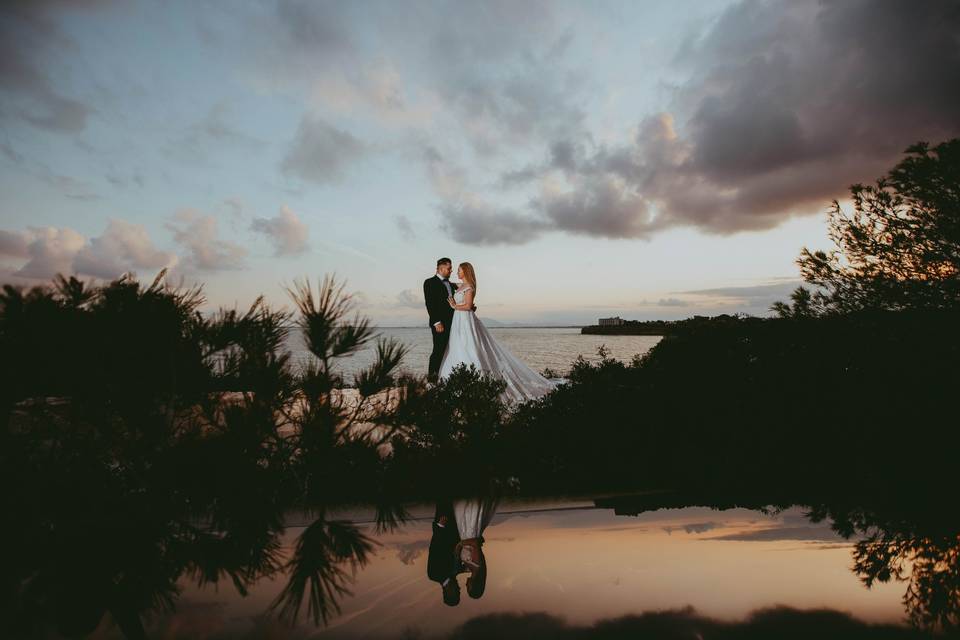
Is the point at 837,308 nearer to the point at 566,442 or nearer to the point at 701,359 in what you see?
the point at 701,359

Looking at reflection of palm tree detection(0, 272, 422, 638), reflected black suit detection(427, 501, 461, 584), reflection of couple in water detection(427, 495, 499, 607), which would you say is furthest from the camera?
reflected black suit detection(427, 501, 461, 584)

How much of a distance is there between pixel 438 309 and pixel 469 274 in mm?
1069

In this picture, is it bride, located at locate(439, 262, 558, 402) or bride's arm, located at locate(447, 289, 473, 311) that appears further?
bride's arm, located at locate(447, 289, 473, 311)

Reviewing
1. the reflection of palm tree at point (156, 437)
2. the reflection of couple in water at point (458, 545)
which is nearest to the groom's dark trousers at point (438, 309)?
the reflection of couple in water at point (458, 545)

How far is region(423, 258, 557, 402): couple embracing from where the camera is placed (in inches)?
382

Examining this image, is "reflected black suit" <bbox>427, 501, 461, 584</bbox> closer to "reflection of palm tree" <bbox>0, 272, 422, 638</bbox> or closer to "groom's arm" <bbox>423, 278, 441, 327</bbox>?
"reflection of palm tree" <bbox>0, 272, 422, 638</bbox>

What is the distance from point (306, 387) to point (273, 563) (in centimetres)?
137

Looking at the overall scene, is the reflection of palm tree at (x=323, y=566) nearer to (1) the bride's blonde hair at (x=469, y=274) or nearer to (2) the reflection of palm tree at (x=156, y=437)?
(2) the reflection of palm tree at (x=156, y=437)

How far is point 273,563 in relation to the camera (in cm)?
328

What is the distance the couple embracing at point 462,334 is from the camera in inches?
382

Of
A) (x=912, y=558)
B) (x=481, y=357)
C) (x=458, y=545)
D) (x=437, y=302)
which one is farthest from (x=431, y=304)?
(x=912, y=558)

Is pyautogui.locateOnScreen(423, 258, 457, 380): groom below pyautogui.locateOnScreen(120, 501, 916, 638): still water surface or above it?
above

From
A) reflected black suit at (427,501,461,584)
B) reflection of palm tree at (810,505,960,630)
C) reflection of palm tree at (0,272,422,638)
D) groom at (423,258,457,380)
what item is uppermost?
groom at (423,258,457,380)

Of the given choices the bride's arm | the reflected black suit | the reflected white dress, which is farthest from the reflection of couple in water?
the bride's arm
